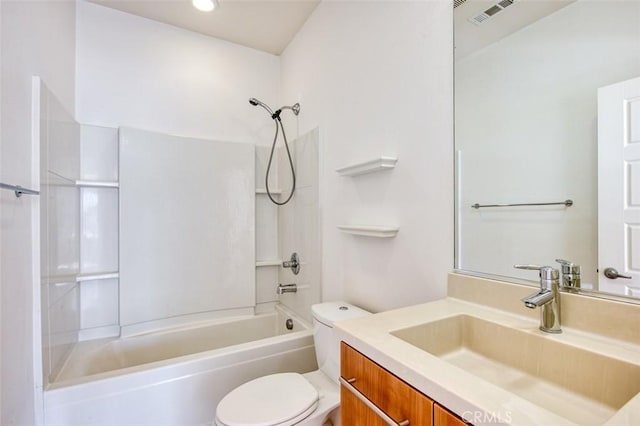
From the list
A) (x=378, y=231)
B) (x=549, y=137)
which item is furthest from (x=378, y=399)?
(x=549, y=137)

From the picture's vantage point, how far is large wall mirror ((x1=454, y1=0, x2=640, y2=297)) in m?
0.80

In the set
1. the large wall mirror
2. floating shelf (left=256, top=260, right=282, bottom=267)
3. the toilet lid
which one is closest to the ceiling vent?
the large wall mirror

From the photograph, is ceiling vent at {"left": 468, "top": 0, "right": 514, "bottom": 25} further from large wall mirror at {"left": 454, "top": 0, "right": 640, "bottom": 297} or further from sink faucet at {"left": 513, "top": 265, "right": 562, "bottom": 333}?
sink faucet at {"left": 513, "top": 265, "right": 562, "bottom": 333}

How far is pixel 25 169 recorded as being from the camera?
47.9 inches

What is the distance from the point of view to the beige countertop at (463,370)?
500 mm

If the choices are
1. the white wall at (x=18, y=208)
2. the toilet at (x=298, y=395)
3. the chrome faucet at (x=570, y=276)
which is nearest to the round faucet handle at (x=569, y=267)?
the chrome faucet at (x=570, y=276)

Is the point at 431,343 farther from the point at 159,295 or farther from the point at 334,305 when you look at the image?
the point at 159,295

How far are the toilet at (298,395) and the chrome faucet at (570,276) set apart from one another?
85 cm

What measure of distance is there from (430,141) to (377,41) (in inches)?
26.4

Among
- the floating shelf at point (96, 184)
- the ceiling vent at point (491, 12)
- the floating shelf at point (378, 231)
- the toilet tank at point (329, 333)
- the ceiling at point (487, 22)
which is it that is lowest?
the toilet tank at point (329, 333)

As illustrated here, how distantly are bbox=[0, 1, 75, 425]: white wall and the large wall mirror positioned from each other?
164cm

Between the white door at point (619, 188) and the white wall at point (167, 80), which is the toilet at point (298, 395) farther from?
the white wall at point (167, 80)

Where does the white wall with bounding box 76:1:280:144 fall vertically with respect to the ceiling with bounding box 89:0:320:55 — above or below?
below

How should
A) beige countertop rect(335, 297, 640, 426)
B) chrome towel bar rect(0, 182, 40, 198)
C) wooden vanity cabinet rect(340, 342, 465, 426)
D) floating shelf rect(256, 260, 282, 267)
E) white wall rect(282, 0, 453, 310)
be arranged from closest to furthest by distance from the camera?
beige countertop rect(335, 297, 640, 426), wooden vanity cabinet rect(340, 342, 465, 426), chrome towel bar rect(0, 182, 40, 198), white wall rect(282, 0, 453, 310), floating shelf rect(256, 260, 282, 267)
